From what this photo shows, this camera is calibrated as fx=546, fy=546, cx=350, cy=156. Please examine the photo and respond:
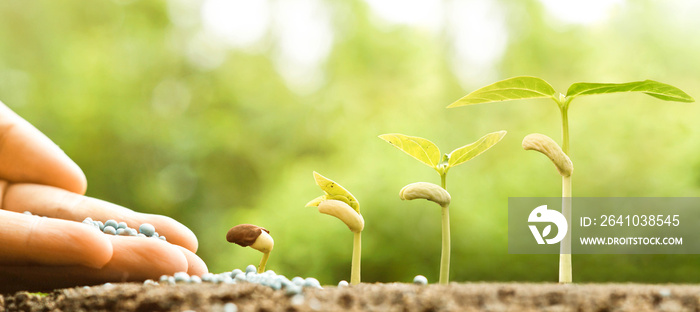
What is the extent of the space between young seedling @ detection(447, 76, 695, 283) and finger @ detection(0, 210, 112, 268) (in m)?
0.36

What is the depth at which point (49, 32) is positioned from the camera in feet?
7.66

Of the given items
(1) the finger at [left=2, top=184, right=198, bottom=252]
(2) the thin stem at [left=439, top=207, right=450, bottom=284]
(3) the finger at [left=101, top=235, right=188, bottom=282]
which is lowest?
(3) the finger at [left=101, top=235, right=188, bottom=282]

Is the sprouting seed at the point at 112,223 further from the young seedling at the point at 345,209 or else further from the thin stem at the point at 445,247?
the thin stem at the point at 445,247

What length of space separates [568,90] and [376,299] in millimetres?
266

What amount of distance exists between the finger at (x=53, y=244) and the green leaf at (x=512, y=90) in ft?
1.20

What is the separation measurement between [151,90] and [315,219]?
37.9 inches

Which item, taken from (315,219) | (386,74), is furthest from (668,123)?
(315,219)

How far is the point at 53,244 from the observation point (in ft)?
1.70

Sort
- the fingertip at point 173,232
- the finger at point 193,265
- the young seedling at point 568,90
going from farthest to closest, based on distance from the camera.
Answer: the fingertip at point 173,232, the finger at point 193,265, the young seedling at point 568,90

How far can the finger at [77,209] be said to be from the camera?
2.40ft

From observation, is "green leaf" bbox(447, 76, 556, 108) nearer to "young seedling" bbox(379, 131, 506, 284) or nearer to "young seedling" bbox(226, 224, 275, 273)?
"young seedling" bbox(379, 131, 506, 284)

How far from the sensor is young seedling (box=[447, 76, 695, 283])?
493mm

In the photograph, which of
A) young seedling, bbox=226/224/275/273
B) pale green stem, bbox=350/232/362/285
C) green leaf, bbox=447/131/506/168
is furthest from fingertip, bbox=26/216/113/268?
green leaf, bbox=447/131/506/168

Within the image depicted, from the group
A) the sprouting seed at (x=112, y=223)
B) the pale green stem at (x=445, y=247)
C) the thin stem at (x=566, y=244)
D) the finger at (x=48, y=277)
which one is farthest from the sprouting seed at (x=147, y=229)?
the thin stem at (x=566, y=244)
